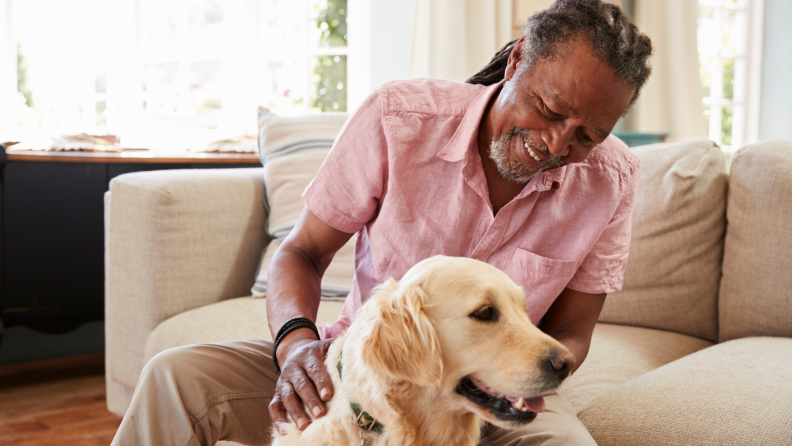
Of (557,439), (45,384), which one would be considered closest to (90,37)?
(45,384)

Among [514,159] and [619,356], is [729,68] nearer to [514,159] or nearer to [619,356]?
[619,356]

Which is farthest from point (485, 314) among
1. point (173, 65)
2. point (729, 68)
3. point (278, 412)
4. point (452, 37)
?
point (729, 68)

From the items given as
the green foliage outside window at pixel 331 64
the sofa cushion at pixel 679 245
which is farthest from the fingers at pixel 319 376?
the green foliage outside window at pixel 331 64

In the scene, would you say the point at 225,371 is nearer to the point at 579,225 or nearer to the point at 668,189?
the point at 579,225

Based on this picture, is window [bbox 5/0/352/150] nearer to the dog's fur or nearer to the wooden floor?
the wooden floor

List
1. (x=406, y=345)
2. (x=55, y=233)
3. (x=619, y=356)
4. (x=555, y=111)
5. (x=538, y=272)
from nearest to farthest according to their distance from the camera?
(x=406, y=345)
(x=555, y=111)
(x=538, y=272)
(x=619, y=356)
(x=55, y=233)

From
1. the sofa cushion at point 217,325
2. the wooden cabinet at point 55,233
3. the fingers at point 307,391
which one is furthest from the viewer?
the wooden cabinet at point 55,233

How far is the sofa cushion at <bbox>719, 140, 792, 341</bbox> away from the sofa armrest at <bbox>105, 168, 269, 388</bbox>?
1.54 meters

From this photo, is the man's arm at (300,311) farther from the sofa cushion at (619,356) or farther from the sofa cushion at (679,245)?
the sofa cushion at (679,245)

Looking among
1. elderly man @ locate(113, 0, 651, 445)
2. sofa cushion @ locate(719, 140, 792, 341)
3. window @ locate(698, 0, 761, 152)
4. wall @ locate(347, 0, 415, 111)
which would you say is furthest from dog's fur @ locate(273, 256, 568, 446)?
window @ locate(698, 0, 761, 152)

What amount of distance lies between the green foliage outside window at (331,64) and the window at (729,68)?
11.1 ft

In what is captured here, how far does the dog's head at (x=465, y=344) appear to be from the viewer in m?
0.90

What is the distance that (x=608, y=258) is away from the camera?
134 centimetres

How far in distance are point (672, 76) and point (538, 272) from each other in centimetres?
392
